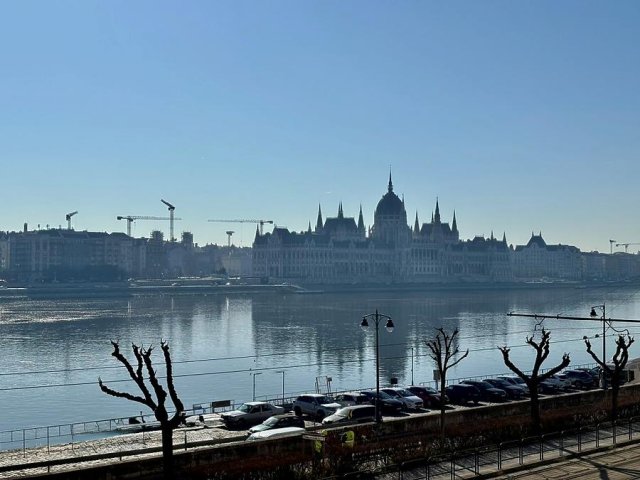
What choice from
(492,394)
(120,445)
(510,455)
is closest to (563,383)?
(492,394)

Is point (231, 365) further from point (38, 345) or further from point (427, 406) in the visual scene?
point (427, 406)

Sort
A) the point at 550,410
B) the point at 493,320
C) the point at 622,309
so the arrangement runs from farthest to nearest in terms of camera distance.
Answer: the point at 622,309
the point at 493,320
the point at 550,410

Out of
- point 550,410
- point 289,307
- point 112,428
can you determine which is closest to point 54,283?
point 289,307

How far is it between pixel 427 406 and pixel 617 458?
1252 cm

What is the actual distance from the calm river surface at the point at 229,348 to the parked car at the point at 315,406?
13047mm

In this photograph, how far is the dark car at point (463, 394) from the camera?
3431cm

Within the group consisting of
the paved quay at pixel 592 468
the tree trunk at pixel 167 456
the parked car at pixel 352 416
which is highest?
the tree trunk at pixel 167 456

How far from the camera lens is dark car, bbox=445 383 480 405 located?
1351 inches

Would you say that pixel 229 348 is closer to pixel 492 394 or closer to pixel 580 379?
pixel 580 379

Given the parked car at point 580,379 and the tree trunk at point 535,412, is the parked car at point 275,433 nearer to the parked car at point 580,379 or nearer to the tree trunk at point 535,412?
the tree trunk at point 535,412

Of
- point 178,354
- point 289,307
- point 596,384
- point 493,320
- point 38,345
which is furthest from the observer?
point 289,307

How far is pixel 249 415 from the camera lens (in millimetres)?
29672

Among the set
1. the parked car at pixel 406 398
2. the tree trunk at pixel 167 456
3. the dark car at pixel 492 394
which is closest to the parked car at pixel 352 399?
the parked car at pixel 406 398

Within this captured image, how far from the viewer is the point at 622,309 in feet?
396
